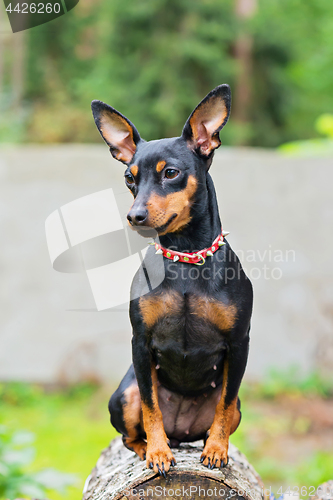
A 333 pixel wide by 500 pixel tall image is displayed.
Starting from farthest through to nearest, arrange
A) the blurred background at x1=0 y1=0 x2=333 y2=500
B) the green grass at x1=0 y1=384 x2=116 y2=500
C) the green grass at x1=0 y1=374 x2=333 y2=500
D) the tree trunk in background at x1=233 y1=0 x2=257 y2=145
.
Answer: the tree trunk in background at x1=233 y1=0 x2=257 y2=145 → the blurred background at x1=0 y1=0 x2=333 y2=500 → the green grass at x1=0 y1=384 x2=116 y2=500 → the green grass at x1=0 y1=374 x2=333 y2=500

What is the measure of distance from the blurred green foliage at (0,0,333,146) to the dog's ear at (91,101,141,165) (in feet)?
25.1

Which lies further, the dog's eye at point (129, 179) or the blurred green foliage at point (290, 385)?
the blurred green foliage at point (290, 385)

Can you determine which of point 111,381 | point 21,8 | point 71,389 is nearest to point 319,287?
point 111,381

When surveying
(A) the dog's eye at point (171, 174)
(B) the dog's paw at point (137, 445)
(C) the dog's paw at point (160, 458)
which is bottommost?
(C) the dog's paw at point (160, 458)

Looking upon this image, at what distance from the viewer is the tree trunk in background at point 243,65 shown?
10.7 metres

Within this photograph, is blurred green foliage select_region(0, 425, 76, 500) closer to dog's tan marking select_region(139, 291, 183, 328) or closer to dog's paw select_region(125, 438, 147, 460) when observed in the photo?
dog's paw select_region(125, 438, 147, 460)

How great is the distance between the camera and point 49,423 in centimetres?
533

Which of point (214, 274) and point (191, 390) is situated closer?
point (214, 274)

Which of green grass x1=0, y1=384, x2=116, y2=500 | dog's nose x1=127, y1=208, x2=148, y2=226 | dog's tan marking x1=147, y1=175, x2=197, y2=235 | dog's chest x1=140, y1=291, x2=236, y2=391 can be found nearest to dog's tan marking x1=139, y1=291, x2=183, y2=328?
dog's chest x1=140, y1=291, x2=236, y2=391

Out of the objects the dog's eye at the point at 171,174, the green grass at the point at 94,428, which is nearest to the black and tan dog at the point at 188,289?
the dog's eye at the point at 171,174

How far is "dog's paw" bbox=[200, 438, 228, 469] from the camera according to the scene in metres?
2.15

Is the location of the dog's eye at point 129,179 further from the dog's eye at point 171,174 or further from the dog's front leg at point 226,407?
the dog's front leg at point 226,407

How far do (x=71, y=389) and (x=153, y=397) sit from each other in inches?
161

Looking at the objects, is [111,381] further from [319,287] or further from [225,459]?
[225,459]
